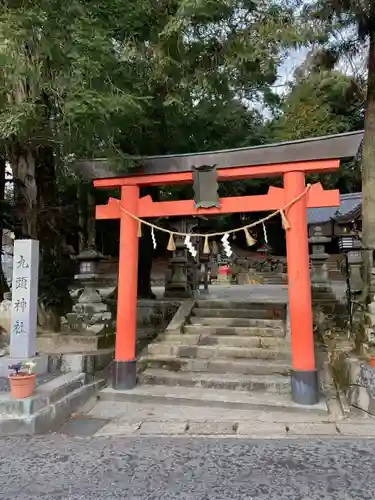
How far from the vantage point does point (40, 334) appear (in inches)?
311

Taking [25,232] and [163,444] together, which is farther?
[25,232]

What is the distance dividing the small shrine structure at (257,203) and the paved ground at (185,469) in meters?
1.75

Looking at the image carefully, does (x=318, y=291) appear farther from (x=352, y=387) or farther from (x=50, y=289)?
(x=50, y=289)

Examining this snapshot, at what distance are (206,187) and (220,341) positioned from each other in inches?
117

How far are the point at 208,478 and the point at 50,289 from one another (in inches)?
211

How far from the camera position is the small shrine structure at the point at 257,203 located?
5.93 m

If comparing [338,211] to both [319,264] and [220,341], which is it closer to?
[319,264]

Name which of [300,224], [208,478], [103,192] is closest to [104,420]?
[208,478]

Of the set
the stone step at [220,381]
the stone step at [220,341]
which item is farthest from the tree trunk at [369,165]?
the stone step at [220,381]

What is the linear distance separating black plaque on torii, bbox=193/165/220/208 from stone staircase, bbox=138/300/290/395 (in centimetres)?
267

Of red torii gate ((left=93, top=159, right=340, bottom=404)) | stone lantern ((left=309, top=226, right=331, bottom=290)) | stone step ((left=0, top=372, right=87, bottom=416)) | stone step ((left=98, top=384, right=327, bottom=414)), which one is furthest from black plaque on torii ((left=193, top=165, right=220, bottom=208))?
stone lantern ((left=309, top=226, right=331, bottom=290))

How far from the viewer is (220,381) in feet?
21.6

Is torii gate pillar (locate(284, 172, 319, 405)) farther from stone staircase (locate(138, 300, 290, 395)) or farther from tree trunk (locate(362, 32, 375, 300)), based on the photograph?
tree trunk (locate(362, 32, 375, 300))

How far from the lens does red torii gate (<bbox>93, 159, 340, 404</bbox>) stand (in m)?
5.94
